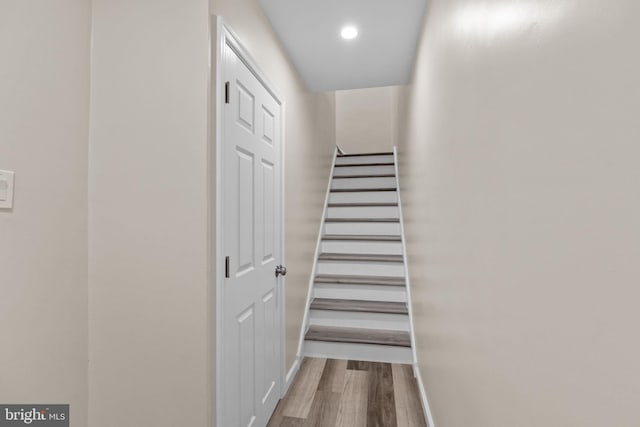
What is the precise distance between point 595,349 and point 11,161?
149cm

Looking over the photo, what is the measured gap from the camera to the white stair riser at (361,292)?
2.98m

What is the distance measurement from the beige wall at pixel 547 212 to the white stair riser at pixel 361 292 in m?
1.88

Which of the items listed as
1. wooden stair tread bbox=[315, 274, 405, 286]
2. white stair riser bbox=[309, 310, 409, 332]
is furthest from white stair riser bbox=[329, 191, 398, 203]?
white stair riser bbox=[309, 310, 409, 332]

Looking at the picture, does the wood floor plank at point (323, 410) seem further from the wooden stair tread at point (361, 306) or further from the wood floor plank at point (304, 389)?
the wooden stair tread at point (361, 306)

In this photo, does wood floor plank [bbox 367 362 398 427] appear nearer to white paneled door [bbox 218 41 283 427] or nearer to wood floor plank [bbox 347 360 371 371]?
wood floor plank [bbox 347 360 371 371]

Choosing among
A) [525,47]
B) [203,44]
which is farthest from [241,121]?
[525,47]

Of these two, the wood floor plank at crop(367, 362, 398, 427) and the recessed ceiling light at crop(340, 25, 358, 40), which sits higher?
the recessed ceiling light at crop(340, 25, 358, 40)

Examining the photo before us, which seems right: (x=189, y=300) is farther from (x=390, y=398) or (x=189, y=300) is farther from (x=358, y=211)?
(x=358, y=211)

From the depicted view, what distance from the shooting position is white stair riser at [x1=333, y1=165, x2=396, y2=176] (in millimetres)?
4484

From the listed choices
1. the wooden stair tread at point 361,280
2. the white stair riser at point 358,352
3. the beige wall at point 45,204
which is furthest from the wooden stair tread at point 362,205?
the beige wall at point 45,204

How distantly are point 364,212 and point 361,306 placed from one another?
4.35ft

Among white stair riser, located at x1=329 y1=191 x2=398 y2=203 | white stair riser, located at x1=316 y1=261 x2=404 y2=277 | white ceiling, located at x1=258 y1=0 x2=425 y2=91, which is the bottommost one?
white stair riser, located at x1=316 y1=261 x2=404 y2=277

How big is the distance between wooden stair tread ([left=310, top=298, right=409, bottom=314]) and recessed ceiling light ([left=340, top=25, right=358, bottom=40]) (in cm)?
212

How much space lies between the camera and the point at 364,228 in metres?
3.65
